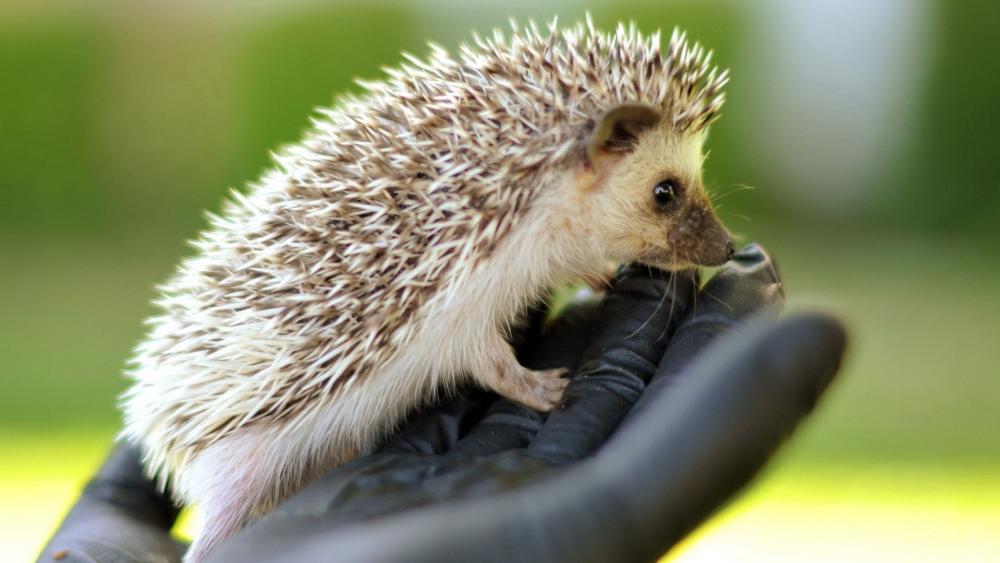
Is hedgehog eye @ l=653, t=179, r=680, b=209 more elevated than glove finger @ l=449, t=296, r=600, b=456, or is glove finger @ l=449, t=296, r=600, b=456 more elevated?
hedgehog eye @ l=653, t=179, r=680, b=209

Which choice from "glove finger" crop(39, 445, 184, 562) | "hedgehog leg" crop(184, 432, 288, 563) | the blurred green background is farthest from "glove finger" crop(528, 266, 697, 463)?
the blurred green background

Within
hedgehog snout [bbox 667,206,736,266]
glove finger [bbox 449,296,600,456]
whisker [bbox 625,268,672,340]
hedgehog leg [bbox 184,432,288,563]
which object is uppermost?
hedgehog snout [bbox 667,206,736,266]

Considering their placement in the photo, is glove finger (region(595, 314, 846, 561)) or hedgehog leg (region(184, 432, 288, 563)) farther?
hedgehog leg (region(184, 432, 288, 563))

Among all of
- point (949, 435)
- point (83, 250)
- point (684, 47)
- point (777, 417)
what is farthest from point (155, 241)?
point (777, 417)

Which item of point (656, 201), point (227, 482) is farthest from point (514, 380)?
point (227, 482)

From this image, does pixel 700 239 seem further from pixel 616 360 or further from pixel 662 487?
pixel 662 487

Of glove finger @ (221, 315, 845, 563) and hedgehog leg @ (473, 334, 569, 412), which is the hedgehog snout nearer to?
hedgehog leg @ (473, 334, 569, 412)
